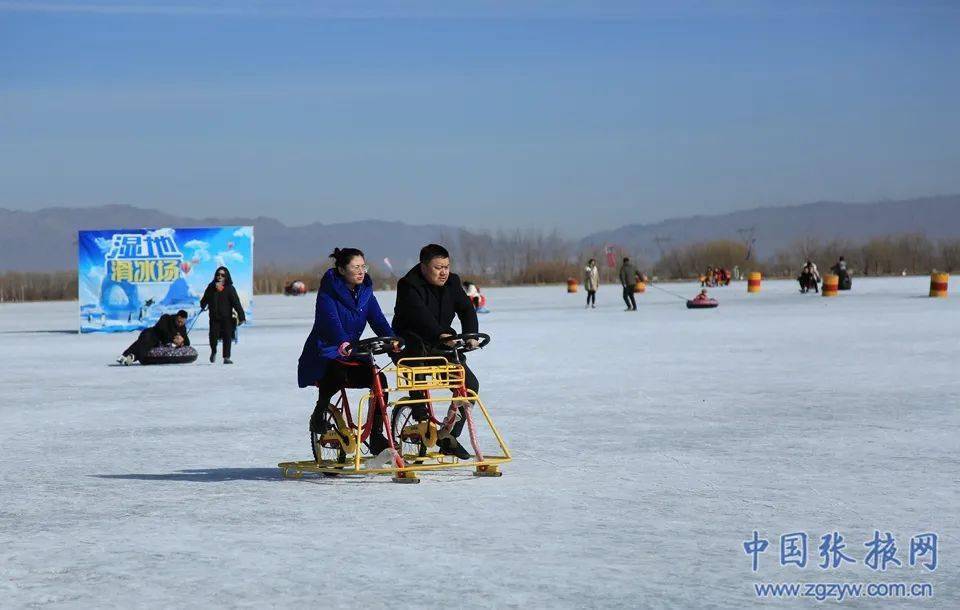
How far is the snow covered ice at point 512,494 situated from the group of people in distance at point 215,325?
2.71m

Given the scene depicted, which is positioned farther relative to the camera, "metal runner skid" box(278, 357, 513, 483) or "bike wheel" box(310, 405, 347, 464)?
"bike wheel" box(310, 405, 347, 464)

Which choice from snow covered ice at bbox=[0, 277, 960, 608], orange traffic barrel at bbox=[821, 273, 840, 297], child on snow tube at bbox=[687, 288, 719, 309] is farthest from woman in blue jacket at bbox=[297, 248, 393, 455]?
orange traffic barrel at bbox=[821, 273, 840, 297]

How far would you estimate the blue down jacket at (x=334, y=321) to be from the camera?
9586 millimetres

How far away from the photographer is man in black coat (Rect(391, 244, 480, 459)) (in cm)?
983

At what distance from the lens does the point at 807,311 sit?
38812 millimetres

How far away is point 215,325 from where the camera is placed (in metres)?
22.7

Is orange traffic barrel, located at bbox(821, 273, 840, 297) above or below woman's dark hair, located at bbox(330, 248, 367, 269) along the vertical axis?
below

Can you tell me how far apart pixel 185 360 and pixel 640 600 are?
1775 centimetres

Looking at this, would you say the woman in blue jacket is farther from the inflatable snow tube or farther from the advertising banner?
the advertising banner

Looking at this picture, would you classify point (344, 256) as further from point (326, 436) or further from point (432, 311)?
point (326, 436)

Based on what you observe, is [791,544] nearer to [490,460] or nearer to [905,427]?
[490,460]

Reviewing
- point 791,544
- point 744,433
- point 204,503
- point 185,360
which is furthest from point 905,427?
point 185,360

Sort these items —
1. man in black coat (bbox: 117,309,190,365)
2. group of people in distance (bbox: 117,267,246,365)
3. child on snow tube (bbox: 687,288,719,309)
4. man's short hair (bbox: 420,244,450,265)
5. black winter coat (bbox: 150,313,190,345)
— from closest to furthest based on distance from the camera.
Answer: man's short hair (bbox: 420,244,450,265), group of people in distance (bbox: 117,267,246,365), man in black coat (bbox: 117,309,190,365), black winter coat (bbox: 150,313,190,345), child on snow tube (bbox: 687,288,719,309)

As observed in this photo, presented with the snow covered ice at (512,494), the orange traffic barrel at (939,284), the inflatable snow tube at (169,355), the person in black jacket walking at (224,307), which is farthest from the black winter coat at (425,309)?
the orange traffic barrel at (939,284)
